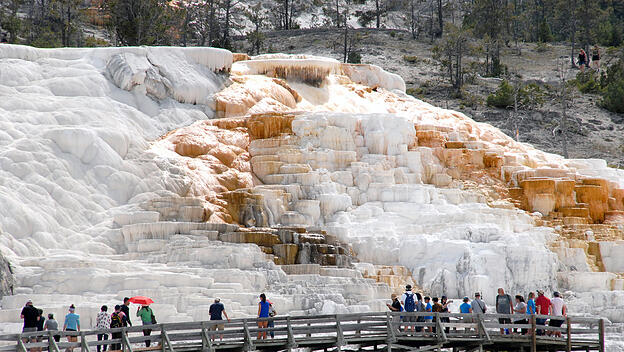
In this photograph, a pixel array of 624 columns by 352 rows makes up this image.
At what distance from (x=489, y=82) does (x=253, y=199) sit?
3318cm

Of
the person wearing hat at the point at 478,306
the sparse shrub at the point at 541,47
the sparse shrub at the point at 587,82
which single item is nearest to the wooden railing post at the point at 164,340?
the person wearing hat at the point at 478,306

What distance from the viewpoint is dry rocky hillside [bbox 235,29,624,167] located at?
47812mm

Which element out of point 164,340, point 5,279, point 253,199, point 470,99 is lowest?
point 164,340

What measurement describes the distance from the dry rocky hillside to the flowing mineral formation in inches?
531

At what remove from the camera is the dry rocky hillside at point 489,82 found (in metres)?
47.8

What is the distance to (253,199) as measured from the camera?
27859 mm

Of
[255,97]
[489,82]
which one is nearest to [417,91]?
[489,82]

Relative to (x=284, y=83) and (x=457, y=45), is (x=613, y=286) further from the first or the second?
(x=457, y=45)

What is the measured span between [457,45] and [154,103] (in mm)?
27978

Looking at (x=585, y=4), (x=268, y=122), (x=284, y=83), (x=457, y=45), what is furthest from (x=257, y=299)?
(x=585, y=4)

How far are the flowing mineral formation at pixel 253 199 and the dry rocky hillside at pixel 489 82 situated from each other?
13.5 meters

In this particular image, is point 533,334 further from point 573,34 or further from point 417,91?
point 573,34

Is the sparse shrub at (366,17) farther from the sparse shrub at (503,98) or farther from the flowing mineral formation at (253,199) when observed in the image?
the flowing mineral formation at (253,199)

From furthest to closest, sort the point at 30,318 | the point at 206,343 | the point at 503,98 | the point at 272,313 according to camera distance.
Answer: the point at 503,98 → the point at 272,313 → the point at 30,318 → the point at 206,343
